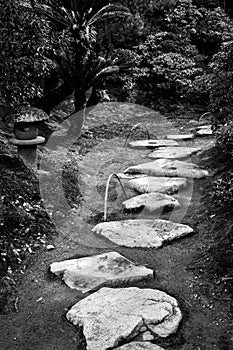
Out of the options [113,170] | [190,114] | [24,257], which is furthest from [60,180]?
[190,114]

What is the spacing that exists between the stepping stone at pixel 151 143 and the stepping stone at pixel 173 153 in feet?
1.25

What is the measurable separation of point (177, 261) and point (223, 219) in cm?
95

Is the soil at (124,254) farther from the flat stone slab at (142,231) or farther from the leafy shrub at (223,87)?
the leafy shrub at (223,87)

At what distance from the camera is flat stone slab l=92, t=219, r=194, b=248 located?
14.4ft

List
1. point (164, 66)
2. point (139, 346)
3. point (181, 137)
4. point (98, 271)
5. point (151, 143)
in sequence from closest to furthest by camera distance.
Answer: point (139, 346)
point (98, 271)
point (151, 143)
point (181, 137)
point (164, 66)

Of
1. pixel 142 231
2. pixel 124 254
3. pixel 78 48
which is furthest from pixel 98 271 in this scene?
pixel 78 48

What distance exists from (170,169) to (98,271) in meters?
3.10

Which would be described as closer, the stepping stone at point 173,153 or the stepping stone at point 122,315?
the stepping stone at point 122,315

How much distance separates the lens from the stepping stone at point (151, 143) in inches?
337

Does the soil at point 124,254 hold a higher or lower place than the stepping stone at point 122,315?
lower

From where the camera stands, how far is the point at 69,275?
3.80m

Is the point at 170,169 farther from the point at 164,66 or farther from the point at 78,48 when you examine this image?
the point at 164,66

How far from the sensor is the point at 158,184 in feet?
19.6

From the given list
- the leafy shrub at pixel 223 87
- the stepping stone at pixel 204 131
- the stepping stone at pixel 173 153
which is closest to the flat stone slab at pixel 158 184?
the leafy shrub at pixel 223 87
